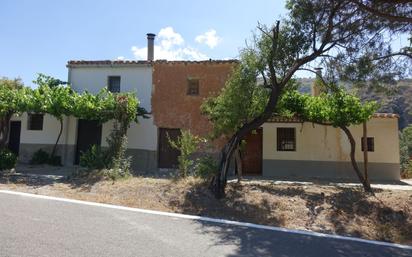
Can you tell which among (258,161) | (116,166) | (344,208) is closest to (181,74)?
(258,161)

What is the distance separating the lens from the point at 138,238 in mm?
6898

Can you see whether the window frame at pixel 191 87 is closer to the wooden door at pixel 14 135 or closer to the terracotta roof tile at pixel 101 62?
the terracotta roof tile at pixel 101 62

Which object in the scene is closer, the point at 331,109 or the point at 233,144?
the point at 233,144

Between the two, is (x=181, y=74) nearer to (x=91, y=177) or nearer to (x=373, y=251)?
(x=91, y=177)

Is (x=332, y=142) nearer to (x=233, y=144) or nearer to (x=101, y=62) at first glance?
(x=233, y=144)

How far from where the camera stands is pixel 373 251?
7.15 metres

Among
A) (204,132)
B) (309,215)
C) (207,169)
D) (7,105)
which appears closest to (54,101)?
(7,105)

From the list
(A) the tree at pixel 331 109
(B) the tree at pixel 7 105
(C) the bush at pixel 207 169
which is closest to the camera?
(C) the bush at pixel 207 169

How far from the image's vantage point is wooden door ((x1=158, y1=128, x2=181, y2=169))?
63.5 feet

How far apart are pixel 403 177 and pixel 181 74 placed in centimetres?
1304

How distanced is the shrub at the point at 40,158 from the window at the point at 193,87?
23.7ft

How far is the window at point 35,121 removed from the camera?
2073 cm

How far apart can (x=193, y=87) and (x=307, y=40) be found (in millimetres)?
8338

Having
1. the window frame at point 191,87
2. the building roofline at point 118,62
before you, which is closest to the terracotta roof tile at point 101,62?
the building roofline at point 118,62
